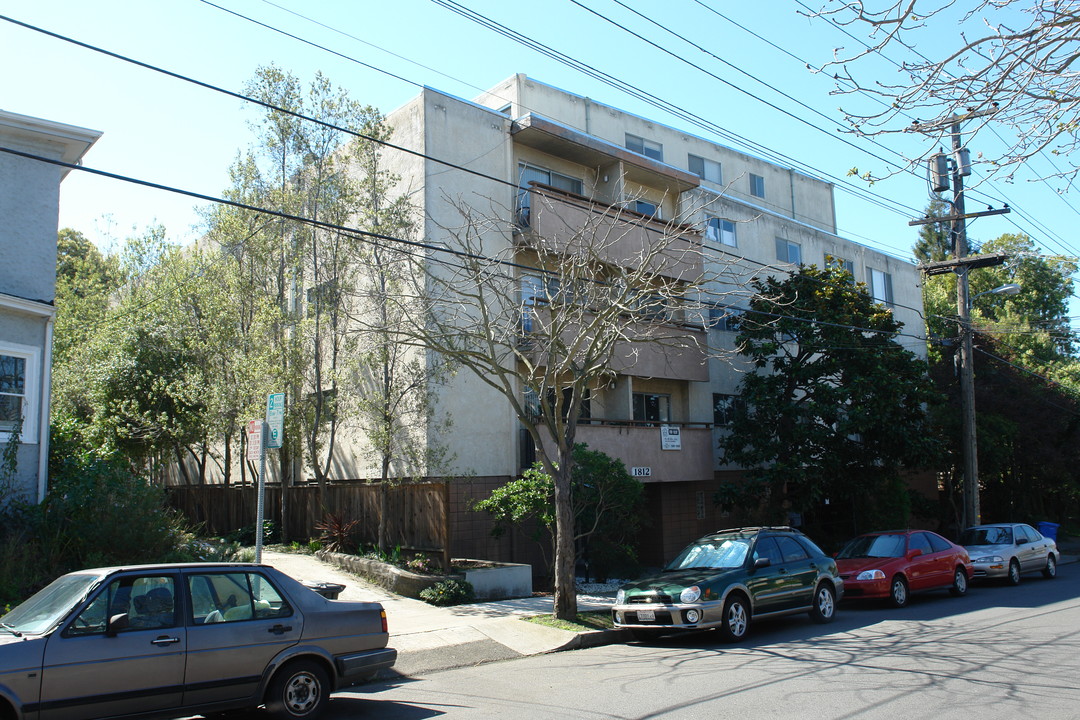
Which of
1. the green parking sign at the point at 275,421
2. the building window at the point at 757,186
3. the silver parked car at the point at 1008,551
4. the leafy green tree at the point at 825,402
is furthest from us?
the building window at the point at 757,186

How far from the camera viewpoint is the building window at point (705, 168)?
1233 inches

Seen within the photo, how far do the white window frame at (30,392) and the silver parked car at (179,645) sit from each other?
6762mm

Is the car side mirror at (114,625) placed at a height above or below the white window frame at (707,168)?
below

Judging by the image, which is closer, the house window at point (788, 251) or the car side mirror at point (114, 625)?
the car side mirror at point (114, 625)

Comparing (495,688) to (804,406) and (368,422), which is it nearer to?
(368,422)

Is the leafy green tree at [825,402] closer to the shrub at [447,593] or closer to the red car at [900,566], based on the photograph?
the red car at [900,566]

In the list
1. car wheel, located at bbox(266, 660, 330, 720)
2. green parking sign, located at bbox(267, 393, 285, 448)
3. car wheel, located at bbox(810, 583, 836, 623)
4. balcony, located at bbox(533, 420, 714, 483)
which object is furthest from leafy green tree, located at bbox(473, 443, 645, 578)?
car wheel, located at bbox(266, 660, 330, 720)

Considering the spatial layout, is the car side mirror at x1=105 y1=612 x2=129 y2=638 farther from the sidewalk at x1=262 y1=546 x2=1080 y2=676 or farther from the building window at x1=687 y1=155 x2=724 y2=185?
the building window at x1=687 y1=155 x2=724 y2=185

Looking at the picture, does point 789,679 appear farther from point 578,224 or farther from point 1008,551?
point 578,224

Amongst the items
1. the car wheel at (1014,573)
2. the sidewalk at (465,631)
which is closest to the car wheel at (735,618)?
the sidewalk at (465,631)

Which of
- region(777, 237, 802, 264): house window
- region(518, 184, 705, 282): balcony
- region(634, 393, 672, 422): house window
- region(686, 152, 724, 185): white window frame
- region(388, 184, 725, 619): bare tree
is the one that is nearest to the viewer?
region(388, 184, 725, 619): bare tree

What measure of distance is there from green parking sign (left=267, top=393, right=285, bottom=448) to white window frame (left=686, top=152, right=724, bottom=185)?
2374 cm

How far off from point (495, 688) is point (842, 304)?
17321 millimetres

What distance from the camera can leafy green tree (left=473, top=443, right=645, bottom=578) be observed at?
1582cm
